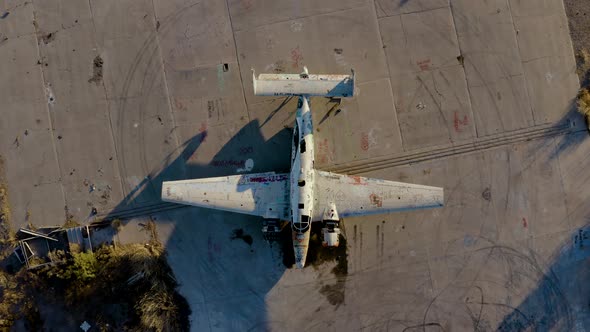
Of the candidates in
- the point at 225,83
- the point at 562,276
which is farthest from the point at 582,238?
the point at 225,83

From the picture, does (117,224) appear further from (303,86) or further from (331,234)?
(303,86)

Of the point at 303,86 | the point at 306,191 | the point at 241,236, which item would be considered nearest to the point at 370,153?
the point at 306,191

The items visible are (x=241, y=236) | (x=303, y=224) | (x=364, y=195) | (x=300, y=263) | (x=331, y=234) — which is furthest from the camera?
(x=241, y=236)

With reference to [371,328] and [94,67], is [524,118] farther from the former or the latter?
[94,67]

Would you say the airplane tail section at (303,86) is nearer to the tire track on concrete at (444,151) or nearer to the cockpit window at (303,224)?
the tire track on concrete at (444,151)

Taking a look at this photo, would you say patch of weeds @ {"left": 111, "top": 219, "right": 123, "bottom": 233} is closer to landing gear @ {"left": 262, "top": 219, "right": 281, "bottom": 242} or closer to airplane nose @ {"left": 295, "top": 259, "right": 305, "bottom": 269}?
landing gear @ {"left": 262, "top": 219, "right": 281, "bottom": 242}

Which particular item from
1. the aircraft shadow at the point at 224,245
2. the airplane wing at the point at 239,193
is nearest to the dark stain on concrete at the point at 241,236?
Answer: the aircraft shadow at the point at 224,245
